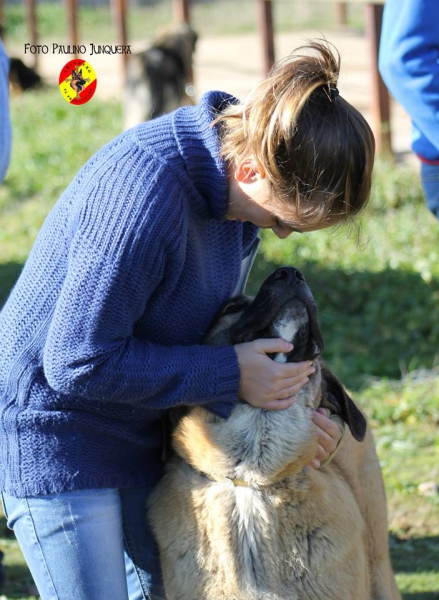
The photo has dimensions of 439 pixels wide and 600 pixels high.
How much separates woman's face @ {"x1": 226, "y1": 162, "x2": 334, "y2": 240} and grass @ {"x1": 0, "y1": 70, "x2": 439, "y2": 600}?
1.28 feet

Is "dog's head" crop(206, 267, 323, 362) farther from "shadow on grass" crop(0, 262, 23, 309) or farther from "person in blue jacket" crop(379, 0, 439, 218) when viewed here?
"shadow on grass" crop(0, 262, 23, 309)

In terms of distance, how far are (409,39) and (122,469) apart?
231 cm

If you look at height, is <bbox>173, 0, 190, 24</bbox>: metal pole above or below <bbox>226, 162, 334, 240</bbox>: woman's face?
above

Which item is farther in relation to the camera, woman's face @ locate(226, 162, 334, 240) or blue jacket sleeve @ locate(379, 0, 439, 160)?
blue jacket sleeve @ locate(379, 0, 439, 160)

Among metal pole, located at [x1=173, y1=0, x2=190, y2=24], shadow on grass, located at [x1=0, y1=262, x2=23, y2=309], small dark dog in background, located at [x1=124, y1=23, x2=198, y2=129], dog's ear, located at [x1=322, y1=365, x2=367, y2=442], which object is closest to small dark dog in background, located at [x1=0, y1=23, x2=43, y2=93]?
metal pole, located at [x1=173, y1=0, x2=190, y2=24]

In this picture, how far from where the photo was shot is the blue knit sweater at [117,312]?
2193mm

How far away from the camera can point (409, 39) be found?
12.3 feet

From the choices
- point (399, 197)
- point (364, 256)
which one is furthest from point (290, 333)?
point (399, 197)

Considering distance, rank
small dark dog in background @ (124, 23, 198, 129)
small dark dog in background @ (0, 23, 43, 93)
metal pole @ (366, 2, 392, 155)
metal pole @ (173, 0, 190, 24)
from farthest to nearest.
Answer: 1. small dark dog in background @ (0, 23, 43, 93)
2. metal pole @ (173, 0, 190, 24)
3. small dark dog in background @ (124, 23, 198, 129)
4. metal pole @ (366, 2, 392, 155)

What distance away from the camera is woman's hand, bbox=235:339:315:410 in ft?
8.11

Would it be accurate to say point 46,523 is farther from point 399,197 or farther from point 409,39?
point 399,197

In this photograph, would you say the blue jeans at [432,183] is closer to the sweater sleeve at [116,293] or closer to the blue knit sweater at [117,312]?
the blue knit sweater at [117,312]

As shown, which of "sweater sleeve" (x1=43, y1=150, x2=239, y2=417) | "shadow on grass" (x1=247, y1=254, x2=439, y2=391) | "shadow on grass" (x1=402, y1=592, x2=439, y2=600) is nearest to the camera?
"sweater sleeve" (x1=43, y1=150, x2=239, y2=417)

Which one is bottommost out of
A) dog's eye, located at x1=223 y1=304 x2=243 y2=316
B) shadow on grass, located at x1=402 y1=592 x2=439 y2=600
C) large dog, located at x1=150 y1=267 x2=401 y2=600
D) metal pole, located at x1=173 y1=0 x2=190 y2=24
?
shadow on grass, located at x1=402 y1=592 x2=439 y2=600
